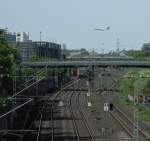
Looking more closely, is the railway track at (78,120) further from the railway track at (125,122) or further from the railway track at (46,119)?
the railway track at (125,122)

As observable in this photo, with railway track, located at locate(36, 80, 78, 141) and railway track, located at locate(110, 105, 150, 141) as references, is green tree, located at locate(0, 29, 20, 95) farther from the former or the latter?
railway track, located at locate(110, 105, 150, 141)

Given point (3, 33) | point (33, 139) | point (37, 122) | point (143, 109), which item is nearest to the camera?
point (33, 139)

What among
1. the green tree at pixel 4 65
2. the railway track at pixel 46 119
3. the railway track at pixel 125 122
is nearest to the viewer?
the green tree at pixel 4 65

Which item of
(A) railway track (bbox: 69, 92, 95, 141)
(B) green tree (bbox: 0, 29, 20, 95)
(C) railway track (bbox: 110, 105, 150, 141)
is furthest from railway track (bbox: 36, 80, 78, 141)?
(C) railway track (bbox: 110, 105, 150, 141)

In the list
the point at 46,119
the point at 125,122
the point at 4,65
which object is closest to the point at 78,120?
the point at 46,119

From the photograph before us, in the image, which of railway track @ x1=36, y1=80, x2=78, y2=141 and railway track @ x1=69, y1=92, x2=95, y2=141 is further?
railway track @ x1=69, y1=92, x2=95, y2=141

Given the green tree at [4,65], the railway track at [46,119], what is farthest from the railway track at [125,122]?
the green tree at [4,65]

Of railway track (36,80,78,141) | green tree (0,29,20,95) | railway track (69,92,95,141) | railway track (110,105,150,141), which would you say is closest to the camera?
green tree (0,29,20,95)

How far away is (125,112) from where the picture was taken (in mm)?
57281

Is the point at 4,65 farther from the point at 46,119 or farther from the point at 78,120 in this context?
the point at 78,120

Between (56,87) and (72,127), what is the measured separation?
180 feet

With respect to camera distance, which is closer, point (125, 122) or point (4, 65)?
point (4, 65)

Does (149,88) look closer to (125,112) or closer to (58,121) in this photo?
(125,112)

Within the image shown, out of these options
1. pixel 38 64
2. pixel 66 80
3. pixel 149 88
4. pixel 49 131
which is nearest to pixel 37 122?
pixel 49 131
